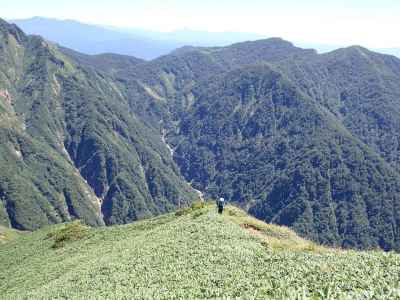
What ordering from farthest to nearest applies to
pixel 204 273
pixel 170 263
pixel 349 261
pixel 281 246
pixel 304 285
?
pixel 281 246
pixel 170 263
pixel 204 273
pixel 349 261
pixel 304 285

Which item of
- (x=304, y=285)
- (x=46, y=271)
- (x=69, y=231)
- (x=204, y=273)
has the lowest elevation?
(x=69, y=231)

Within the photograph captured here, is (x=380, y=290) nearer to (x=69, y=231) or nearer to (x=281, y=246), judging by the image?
(x=281, y=246)

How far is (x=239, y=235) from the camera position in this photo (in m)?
48.0

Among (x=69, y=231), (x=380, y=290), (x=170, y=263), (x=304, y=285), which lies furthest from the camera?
(x=69, y=231)

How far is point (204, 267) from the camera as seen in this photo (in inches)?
1486

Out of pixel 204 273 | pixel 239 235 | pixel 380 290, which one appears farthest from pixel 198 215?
pixel 380 290

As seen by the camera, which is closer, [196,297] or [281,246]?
[196,297]

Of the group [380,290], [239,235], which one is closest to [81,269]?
[239,235]

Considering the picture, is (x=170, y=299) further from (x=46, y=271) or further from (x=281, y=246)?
(x=46, y=271)

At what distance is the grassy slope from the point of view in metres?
28.1

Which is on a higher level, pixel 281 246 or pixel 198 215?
pixel 281 246

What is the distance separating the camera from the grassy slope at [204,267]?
28094 millimetres

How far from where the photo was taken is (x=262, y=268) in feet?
114

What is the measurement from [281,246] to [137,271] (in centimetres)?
1421
